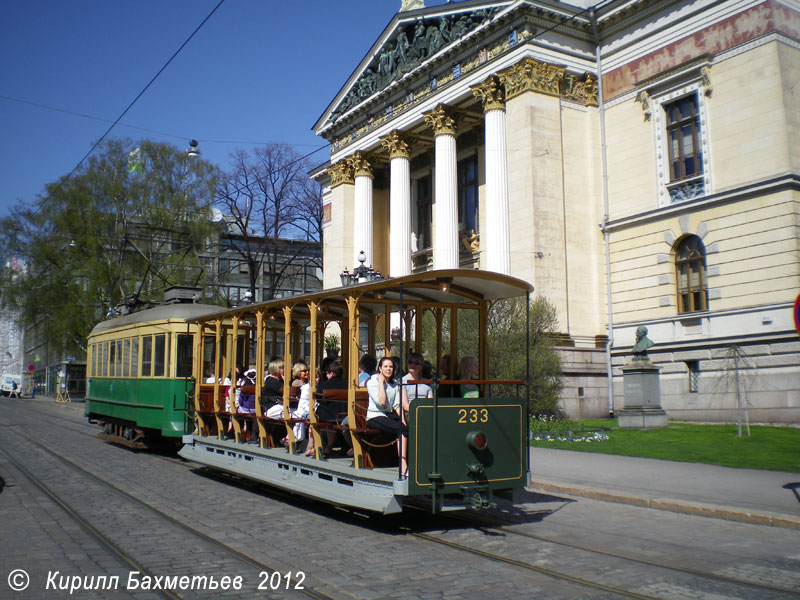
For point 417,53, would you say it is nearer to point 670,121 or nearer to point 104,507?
point 670,121

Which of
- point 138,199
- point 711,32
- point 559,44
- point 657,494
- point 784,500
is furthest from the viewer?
point 138,199

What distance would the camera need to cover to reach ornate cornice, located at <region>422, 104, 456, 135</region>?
31891 millimetres

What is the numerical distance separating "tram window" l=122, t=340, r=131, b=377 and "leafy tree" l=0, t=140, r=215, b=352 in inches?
871

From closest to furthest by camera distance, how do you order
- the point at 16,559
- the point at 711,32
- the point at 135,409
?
the point at 16,559 < the point at 135,409 < the point at 711,32

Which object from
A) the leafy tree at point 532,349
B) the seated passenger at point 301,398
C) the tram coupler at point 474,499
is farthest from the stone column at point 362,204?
the tram coupler at point 474,499

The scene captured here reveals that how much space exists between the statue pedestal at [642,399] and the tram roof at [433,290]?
1200 centimetres

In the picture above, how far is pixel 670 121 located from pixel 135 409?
20.0 meters

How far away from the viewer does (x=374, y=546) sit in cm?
737

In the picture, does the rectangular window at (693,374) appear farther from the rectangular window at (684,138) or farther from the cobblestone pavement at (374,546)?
the cobblestone pavement at (374,546)

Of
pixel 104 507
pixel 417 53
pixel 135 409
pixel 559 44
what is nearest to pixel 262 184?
pixel 417 53

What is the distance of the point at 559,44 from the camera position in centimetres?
2862

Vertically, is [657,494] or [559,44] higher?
[559,44]

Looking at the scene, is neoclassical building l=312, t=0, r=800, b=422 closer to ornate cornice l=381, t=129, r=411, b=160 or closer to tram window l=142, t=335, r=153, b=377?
ornate cornice l=381, t=129, r=411, b=160

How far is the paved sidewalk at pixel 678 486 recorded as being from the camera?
9053mm
